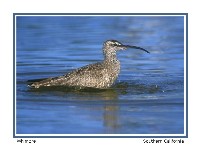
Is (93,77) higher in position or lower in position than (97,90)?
higher

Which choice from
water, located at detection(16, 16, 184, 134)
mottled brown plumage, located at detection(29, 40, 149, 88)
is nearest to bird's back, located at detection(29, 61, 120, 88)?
mottled brown plumage, located at detection(29, 40, 149, 88)

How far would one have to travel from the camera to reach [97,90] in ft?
51.5

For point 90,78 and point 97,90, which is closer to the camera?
point 97,90

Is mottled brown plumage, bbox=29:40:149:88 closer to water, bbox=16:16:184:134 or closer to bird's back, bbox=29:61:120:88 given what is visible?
bird's back, bbox=29:61:120:88

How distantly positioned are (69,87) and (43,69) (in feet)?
7.16

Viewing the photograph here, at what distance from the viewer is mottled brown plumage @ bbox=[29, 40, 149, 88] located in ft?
51.9

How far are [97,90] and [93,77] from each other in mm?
289

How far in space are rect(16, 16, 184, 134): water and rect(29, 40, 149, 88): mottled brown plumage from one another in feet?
0.71

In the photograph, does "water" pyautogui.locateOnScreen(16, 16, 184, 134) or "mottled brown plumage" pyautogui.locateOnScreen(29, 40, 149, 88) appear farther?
"mottled brown plumage" pyautogui.locateOnScreen(29, 40, 149, 88)

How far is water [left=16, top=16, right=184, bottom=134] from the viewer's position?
13445mm

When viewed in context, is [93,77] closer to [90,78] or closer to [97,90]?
[90,78]

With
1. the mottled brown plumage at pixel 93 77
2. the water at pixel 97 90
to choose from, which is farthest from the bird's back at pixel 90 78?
the water at pixel 97 90

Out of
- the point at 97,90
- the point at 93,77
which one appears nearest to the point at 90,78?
the point at 93,77

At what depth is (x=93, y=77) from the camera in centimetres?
1580
